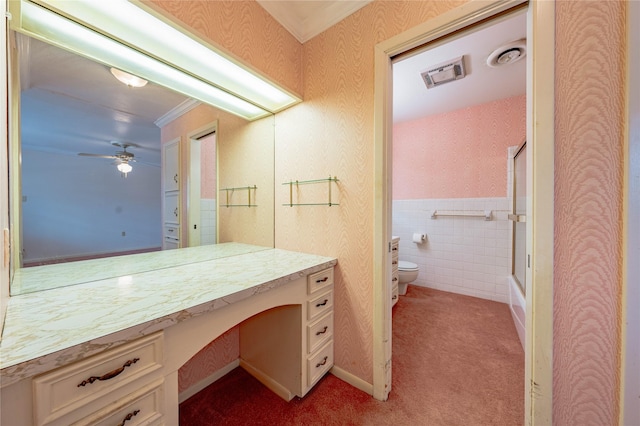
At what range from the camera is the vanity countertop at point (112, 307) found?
0.53 meters

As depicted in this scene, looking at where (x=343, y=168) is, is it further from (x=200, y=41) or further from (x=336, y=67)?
(x=200, y=41)

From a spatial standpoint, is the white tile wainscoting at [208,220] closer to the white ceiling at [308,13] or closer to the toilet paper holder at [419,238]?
the white ceiling at [308,13]

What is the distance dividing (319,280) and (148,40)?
1.51 meters

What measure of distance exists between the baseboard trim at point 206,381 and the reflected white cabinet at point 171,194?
87 centimetres

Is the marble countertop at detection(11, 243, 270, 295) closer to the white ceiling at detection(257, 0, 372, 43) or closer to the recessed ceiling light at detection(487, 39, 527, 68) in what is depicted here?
the white ceiling at detection(257, 0, 372, 43)

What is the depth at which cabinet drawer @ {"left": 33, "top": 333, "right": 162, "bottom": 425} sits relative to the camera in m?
0.52

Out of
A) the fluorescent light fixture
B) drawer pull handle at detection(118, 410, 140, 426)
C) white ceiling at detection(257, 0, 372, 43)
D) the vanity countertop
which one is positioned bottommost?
drawer pull handle at detection(118, 410, 140, 426)

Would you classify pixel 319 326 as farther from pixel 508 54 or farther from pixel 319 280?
pixel 508 54

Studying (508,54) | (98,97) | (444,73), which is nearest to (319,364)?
(98,97)

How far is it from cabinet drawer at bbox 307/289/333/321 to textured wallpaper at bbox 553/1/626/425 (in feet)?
3.35

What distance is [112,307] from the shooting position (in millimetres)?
738

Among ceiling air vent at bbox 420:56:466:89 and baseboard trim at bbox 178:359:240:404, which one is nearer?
baseboard trim at bbox 178:359:240:404

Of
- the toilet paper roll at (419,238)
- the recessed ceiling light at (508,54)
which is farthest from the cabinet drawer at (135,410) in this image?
the toilet paper roll at (419,238)

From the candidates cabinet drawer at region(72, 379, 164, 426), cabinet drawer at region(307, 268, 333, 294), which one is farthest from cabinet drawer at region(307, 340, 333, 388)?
cabinet drawer at region(72, 379, 164, 426)
